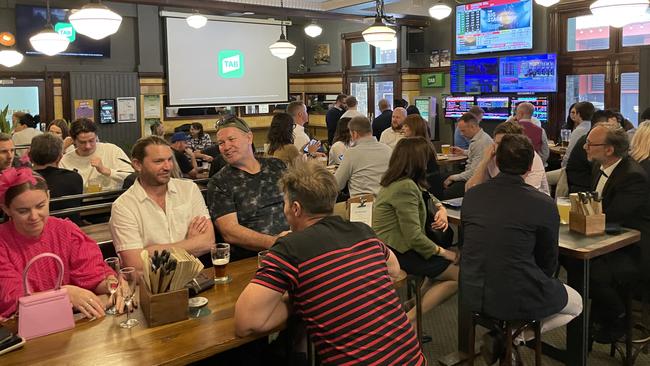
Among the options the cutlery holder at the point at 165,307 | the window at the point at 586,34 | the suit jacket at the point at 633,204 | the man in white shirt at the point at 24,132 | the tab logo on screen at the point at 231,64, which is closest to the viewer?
the cutlery holder at the point at 165,307

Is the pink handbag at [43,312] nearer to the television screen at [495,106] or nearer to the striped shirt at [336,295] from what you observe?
the striped shirt at [336,295]

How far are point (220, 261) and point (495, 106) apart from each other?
852 centimetres

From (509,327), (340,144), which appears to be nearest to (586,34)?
(340,144)

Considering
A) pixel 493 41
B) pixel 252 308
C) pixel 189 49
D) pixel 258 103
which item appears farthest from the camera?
pixel 258 103

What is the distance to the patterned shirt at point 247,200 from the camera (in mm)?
3117

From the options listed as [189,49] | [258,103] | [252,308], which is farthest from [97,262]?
[258,103]

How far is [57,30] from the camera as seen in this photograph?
9.83 metres

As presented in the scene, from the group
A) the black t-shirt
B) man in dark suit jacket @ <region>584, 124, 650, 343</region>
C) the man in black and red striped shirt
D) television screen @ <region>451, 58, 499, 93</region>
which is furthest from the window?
the man in black and red striped shirt

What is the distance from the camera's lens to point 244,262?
109 inches

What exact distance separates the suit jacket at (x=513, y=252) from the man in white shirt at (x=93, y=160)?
3.26 m

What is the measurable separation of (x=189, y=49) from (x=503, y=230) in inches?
400

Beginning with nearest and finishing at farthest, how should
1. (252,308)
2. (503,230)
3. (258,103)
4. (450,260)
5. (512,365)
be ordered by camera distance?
(252,308) < (503,230) < (512,365) < (450,260) < (258,103)

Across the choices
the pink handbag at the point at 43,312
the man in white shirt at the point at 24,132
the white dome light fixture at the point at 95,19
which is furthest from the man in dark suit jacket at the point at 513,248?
the man in white shirt at the point at 24,132

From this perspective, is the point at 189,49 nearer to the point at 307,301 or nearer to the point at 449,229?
the point at 449,229
